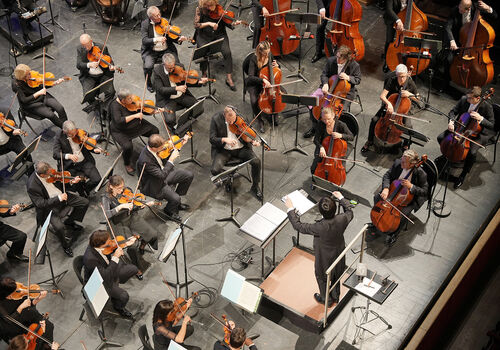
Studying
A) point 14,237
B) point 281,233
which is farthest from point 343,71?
point 14,237

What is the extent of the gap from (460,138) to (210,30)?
3698 millimetres

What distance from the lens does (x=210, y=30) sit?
32.1 ft

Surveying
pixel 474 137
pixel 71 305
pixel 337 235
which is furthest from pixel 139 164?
pixel 474 137

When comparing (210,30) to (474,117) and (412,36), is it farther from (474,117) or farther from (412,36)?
(474,117)

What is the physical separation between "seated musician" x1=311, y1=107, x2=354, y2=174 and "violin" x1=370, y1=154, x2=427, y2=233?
0.81 metres

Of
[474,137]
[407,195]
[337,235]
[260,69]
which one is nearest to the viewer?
[337,235]

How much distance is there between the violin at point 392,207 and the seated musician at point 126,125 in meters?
3.03

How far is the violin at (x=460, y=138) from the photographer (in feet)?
27.2

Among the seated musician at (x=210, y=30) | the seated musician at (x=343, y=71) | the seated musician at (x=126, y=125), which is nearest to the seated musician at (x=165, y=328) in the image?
the seated musician at (x=126, y=125)

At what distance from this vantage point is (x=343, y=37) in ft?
31.1

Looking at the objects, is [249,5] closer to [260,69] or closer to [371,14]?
[371,14]

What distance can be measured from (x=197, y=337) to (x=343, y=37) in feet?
14.8

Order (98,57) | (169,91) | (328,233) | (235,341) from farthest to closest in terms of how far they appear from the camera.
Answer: (98,57)
(169,91)
(328,233)
(235,341)

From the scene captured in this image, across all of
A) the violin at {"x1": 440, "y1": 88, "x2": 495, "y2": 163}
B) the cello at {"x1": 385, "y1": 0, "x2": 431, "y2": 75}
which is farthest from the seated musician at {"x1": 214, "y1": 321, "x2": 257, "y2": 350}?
the cello at {"x1": 385, "y1": 0, "x2": 431, "y2": 75}
